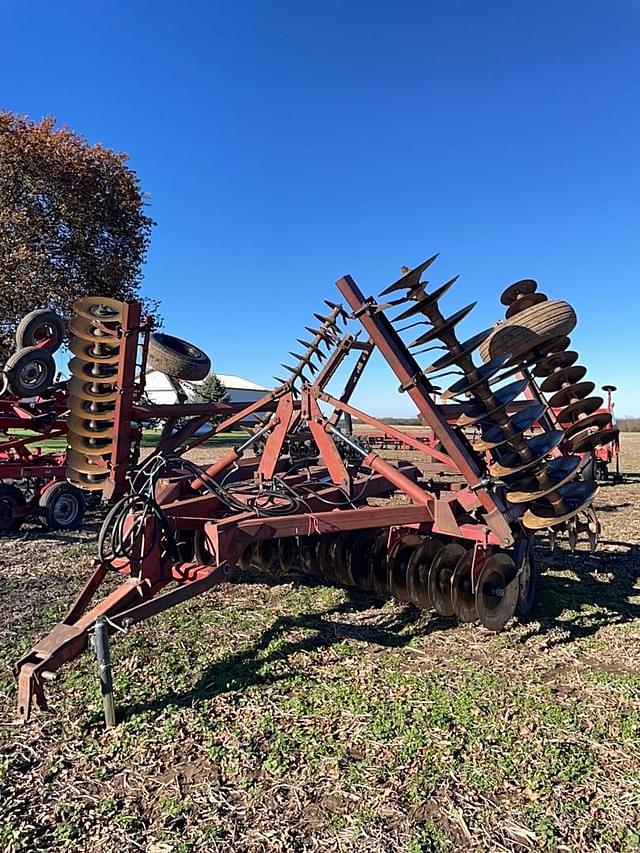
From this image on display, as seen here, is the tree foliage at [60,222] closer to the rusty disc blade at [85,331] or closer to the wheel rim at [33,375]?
the wheel rim at [33,375]

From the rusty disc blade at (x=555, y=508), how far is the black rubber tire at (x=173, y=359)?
389 centimetres

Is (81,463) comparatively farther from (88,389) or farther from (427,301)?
(427,301)

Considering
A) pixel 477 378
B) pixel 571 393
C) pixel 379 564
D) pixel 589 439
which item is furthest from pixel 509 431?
pixel 379 564

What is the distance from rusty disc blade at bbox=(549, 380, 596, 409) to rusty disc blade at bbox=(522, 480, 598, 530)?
34.0 inches

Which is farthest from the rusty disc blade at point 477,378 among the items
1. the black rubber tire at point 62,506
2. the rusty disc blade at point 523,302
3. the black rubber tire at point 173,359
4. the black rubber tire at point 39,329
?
the black rubber tire at point 39,329

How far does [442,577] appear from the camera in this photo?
490 cm

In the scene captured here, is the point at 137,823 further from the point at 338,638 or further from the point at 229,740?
the point at 338,638

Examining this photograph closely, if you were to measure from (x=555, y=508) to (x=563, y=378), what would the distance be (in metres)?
1.27

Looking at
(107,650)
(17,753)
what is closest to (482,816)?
(107,650)

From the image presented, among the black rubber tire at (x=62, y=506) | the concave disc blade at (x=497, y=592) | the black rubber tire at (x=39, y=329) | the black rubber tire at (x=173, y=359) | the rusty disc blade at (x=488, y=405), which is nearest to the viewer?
the rusty disc blade at (x=488, y=405)

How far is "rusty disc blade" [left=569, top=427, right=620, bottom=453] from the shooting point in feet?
17.1

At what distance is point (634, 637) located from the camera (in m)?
4.85

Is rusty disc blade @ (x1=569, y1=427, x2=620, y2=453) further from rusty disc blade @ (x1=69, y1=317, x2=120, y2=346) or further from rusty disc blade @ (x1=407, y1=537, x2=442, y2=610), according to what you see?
rusty disc blade @ (x1=69, y1=317, x2=120, y2=346)

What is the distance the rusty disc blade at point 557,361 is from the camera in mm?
5422
